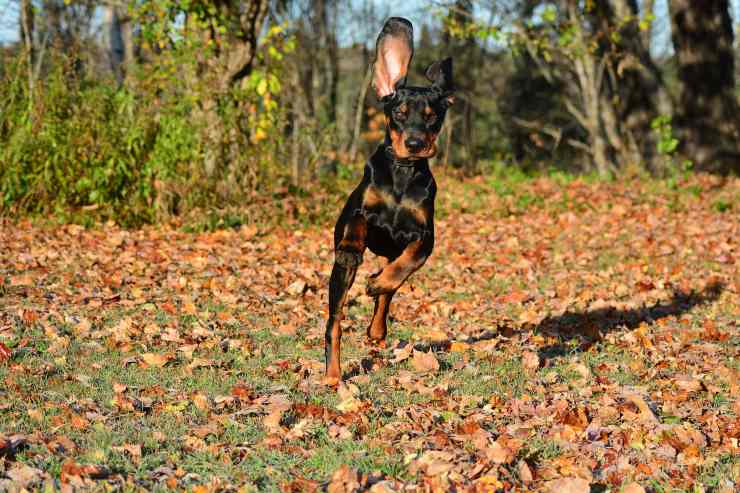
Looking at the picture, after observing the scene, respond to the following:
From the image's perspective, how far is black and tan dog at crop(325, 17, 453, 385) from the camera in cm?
483

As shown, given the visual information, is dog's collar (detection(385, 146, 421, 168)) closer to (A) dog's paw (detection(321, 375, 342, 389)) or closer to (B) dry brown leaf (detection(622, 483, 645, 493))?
(A) dog's paw (detection(321, 375, 342, 389))

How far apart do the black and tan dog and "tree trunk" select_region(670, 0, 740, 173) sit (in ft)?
49.9

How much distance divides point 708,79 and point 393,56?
15.8 metres

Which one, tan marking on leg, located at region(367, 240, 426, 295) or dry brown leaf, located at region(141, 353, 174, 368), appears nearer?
tan marking on leg, located at region(367, 240, 426, 295)

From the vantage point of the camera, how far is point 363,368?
19.3 feet

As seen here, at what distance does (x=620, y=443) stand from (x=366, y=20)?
28.2m

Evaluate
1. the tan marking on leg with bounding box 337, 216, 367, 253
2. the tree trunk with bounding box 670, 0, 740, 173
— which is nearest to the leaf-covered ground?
the tan marking on leg with bounding box 337, 216, 367, 253

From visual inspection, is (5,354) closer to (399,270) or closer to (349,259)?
(349,259)

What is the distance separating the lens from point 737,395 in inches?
216

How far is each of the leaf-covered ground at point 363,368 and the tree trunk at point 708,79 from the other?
25.0 ft

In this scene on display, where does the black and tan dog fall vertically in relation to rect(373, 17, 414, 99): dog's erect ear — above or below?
below

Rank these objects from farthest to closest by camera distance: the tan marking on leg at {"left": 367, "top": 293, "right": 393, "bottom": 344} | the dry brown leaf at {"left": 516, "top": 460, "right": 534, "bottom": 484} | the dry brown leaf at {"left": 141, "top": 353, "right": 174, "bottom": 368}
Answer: the dry brown leaf at {"left": 141, "top": 353, "right": 174, "bottom": 368}, the tan marking on leg at {"left": 367, "top": 293, "right": 393, "bottom": 344}, the dry brown leaf at {"left": 516, "top": 460, "right": 534, "bottom": 484}

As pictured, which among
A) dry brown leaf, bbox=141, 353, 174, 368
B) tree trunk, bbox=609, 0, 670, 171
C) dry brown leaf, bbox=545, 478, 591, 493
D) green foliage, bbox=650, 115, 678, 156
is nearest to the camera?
dry brown leaf, bbox=545, 478, 591, 493

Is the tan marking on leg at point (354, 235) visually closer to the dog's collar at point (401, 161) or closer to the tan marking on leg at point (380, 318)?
the dog's collar at point (401, 161)
